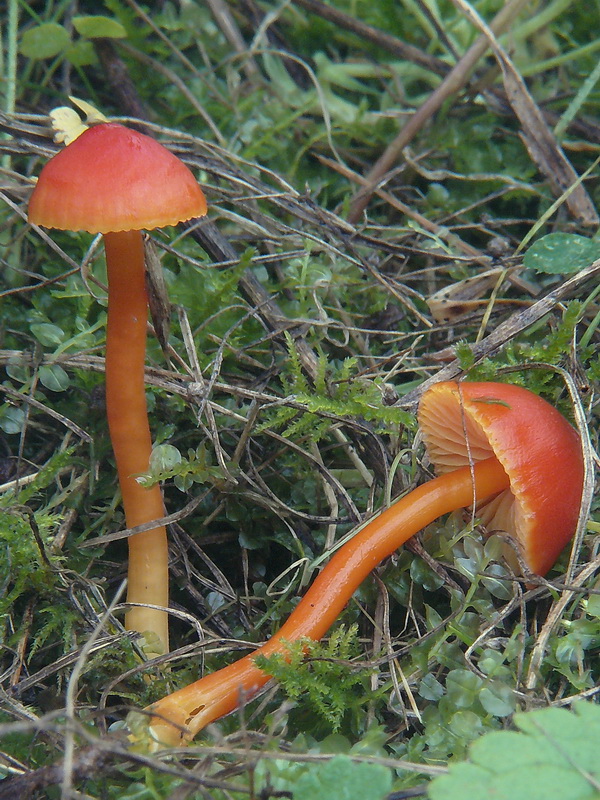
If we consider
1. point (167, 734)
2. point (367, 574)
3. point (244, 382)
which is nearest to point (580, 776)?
point (367, 574)

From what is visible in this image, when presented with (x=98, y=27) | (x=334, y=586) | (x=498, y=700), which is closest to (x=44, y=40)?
(x=98, y=27)

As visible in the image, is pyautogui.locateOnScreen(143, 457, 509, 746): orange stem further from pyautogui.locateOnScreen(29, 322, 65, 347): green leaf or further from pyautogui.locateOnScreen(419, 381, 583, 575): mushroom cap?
pyautogui.locateOnScreen(29, 322, 65, 347): green leaf

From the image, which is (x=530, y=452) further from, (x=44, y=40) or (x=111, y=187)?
(x=44, y=40)

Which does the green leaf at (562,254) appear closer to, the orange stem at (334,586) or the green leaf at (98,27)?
the orange stem at (334,586)

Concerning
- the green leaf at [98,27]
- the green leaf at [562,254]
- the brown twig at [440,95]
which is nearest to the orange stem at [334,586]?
the green leaf at [562,254]

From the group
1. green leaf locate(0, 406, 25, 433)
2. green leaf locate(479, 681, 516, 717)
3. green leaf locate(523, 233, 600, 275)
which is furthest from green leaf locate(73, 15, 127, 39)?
green leaf locate(479, 681, 516, 717)

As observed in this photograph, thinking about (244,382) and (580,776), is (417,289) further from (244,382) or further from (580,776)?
(580,776)
